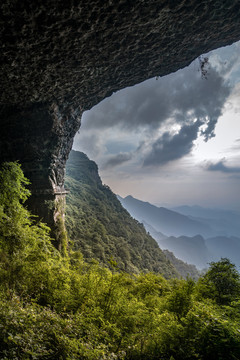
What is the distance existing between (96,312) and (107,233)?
195ft

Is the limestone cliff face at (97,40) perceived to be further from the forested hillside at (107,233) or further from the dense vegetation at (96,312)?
the forested hillside at (107,233)

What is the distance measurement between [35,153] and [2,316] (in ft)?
38.5

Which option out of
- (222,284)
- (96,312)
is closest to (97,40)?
(96,312)

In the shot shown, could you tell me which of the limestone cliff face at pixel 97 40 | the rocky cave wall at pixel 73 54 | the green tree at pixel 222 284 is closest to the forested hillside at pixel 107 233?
the rocky cave wall at pixel 73 54

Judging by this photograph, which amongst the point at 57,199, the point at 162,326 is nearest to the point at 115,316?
the point at 162,326

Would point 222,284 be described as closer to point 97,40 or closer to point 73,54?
point 97,40

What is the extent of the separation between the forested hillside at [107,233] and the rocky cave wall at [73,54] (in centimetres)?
2592

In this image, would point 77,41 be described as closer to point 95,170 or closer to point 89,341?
point 89,341

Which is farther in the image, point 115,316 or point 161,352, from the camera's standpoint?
point 115,316

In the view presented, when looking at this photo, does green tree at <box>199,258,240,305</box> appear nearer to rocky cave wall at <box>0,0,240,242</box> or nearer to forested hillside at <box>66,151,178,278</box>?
rocky cave wall at <box>0,0,240,242</box>

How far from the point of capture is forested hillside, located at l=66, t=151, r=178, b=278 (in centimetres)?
4530

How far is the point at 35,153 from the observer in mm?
13047

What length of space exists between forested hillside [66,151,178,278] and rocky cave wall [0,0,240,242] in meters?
25.9

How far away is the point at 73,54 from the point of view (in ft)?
27.0
